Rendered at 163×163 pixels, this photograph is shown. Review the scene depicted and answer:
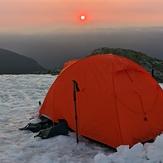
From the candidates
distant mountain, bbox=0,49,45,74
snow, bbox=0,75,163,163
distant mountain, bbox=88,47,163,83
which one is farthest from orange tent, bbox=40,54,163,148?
distant mountain, bbox=0,49,45,74

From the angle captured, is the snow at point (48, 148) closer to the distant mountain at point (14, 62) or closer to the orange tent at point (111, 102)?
the orange tent at point (111, 102)

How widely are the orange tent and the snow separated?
0.45m

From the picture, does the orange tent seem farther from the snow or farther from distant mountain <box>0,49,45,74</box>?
distant mountain <box>0,49,45,74</box>

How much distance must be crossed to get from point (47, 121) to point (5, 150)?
1959 mm

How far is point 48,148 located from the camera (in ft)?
24.0

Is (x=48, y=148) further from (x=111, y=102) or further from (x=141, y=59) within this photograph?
(x=141, y=59)

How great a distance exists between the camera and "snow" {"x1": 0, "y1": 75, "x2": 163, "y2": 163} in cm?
575

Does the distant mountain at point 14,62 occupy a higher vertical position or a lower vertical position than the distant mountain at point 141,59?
lower

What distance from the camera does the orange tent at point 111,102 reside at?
287 inches

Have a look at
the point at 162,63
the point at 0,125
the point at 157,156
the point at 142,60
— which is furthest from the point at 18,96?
the point at 162,63

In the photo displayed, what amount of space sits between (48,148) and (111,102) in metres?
1.93

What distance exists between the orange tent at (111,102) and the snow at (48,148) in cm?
45

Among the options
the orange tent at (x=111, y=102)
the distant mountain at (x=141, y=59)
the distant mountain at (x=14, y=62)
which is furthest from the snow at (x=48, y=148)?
the distant mountain at (x=14, y=62)

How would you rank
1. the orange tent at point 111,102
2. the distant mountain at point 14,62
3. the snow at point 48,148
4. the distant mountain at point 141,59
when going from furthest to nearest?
the distant mountain at point 14,62
the distant mountain at point 141,59
the orange tent at point 111,102
the snow at point 48,148
